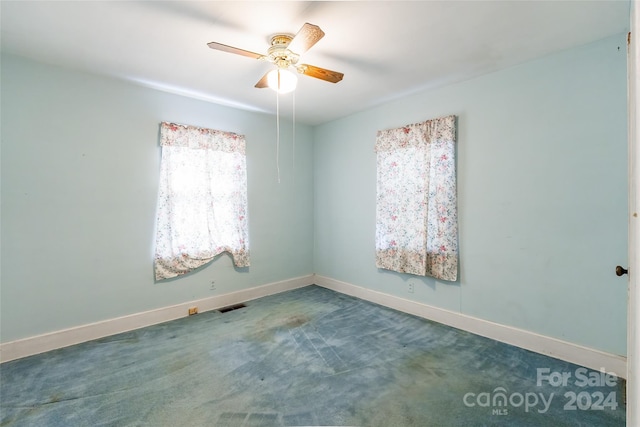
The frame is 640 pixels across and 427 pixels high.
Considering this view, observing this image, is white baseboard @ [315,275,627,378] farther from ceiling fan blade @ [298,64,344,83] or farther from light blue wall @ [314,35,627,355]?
ceiling fan blade @ [298,64,344,83]

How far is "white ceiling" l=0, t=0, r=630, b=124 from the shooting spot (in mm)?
1960

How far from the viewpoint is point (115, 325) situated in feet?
10.0

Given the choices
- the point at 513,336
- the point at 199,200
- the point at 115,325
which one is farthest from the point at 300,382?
the point at 199,200

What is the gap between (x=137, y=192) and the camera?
10.5 feet

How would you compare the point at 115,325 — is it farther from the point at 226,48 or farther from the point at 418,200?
the point at 418,200

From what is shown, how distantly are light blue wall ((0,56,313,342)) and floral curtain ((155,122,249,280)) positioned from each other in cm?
13

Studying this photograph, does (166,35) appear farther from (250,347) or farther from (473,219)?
(473,219)

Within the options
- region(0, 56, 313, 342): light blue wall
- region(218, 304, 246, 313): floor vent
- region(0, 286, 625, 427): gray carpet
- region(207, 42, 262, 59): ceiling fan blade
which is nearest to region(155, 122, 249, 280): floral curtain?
region(0, 56, 313, 342): light blue wall

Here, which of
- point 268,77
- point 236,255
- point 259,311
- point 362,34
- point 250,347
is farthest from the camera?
point 236,255

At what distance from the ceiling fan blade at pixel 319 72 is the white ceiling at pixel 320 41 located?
227 mm

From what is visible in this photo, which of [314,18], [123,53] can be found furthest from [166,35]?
[314,18]

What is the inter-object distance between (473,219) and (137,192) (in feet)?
11.8

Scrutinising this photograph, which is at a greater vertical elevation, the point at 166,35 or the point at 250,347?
the point at 166,35

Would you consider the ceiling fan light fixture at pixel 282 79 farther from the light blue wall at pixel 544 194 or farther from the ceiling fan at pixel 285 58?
the light blue wall at pixel 544 194
